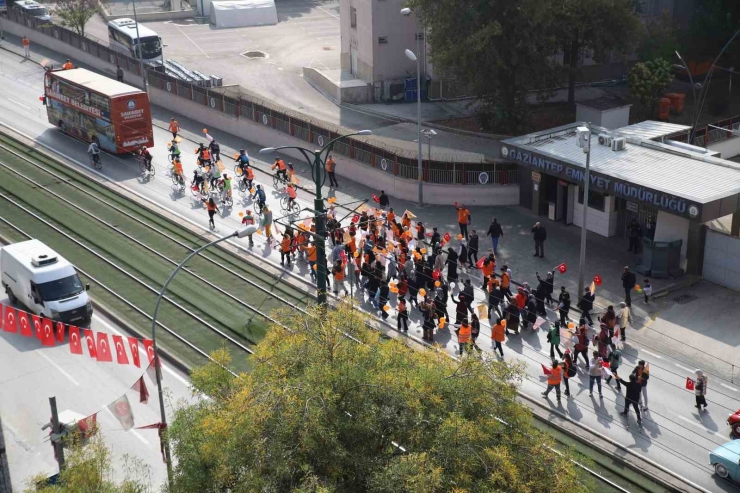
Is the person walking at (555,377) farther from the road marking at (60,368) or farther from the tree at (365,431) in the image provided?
the road marking at (60,368)

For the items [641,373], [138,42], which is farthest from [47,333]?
[138,42]

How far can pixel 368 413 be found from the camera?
46.2ft

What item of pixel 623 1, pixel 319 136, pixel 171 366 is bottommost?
pixel 171 366

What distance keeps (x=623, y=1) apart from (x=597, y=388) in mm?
23220

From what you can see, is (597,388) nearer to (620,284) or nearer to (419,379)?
(620,284)

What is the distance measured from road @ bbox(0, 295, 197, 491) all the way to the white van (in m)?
0.91

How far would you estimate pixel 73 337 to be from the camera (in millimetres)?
26141

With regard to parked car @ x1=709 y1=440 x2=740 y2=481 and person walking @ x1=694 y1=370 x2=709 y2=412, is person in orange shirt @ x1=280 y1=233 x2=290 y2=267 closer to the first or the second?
person walking @ x1=694 y1=370 x2=709 y2=412

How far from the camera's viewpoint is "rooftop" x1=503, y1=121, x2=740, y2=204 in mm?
30359

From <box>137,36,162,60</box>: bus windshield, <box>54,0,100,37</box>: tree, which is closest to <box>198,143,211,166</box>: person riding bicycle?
<box>137,36,162,60</box>: bus windshield

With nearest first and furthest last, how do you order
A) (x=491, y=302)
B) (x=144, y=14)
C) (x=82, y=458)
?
1. (x=82, y=458)
2. (x=491, y=302)
3. (x=144, y=14)

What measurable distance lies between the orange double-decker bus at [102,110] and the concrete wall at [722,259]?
24.4 meters

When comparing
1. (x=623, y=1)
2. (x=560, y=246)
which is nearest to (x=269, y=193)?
(x=560, y=246)

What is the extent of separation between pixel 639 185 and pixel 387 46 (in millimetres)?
23303
